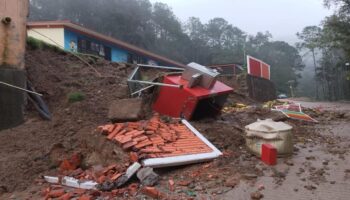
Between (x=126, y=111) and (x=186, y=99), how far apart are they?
1150 millimetres

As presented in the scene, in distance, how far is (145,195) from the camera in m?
5.11

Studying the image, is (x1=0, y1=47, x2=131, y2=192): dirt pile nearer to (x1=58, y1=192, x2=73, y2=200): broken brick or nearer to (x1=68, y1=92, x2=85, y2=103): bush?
(x1=68, y1=92, x2=85, y2=103): bush

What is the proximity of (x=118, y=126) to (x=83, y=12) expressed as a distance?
1243 inches

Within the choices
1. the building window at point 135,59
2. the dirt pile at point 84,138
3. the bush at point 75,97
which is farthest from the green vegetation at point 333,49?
the bush at point 75,97

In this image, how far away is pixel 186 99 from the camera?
7.89 metres

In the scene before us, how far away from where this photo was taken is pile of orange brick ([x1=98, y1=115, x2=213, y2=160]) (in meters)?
6.05

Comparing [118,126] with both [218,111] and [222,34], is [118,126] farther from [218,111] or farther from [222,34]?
[222,34]

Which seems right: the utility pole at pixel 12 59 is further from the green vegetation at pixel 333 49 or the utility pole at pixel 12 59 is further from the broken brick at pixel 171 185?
the green vegetation at pixel 333 49

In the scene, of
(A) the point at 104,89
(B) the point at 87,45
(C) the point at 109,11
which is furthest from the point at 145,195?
(C) the point at 109,11

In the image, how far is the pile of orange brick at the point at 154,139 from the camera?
19.9 feet

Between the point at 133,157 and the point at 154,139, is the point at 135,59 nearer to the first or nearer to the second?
the point at 154,139

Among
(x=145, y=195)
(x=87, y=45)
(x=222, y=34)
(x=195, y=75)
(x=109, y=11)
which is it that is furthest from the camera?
(x=222, y=34)

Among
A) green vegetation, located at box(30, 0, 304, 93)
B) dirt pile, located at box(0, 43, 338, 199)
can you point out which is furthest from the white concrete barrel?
green vegetation, located at box(30, 0, 304, 93)

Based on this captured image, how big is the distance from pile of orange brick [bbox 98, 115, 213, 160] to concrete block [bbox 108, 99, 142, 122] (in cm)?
44
